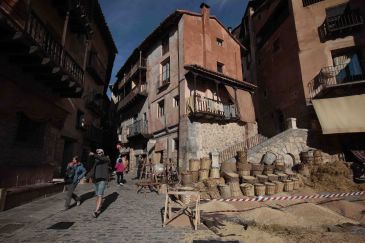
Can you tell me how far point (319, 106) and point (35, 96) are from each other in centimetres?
1649

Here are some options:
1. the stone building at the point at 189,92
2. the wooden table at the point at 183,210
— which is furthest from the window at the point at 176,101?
the wooden table at the point at 183,210

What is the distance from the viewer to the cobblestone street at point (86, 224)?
5.11 meters

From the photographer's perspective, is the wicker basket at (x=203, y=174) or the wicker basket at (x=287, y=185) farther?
the wicker basket at (x=203, y=174)

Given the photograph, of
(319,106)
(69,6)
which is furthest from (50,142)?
(319,106)

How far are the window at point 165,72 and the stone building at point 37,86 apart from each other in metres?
6.80

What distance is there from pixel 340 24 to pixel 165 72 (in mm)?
13694

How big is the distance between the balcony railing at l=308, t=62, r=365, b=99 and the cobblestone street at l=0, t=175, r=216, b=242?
1454 centimetres

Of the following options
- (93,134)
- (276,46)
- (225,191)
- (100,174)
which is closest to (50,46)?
(100,174)

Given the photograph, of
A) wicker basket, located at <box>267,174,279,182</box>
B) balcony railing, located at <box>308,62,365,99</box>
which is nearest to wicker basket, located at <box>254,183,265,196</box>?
wicker basket, located at <box>267,174,279,182</box>

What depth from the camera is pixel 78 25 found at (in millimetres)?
13688

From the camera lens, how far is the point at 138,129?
74.1 feet

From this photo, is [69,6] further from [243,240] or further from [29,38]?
[243,240]

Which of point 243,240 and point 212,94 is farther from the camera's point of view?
point 212,94

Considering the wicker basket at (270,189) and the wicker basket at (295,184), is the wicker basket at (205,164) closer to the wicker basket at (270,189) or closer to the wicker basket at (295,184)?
the wicker basket at (270,189)
